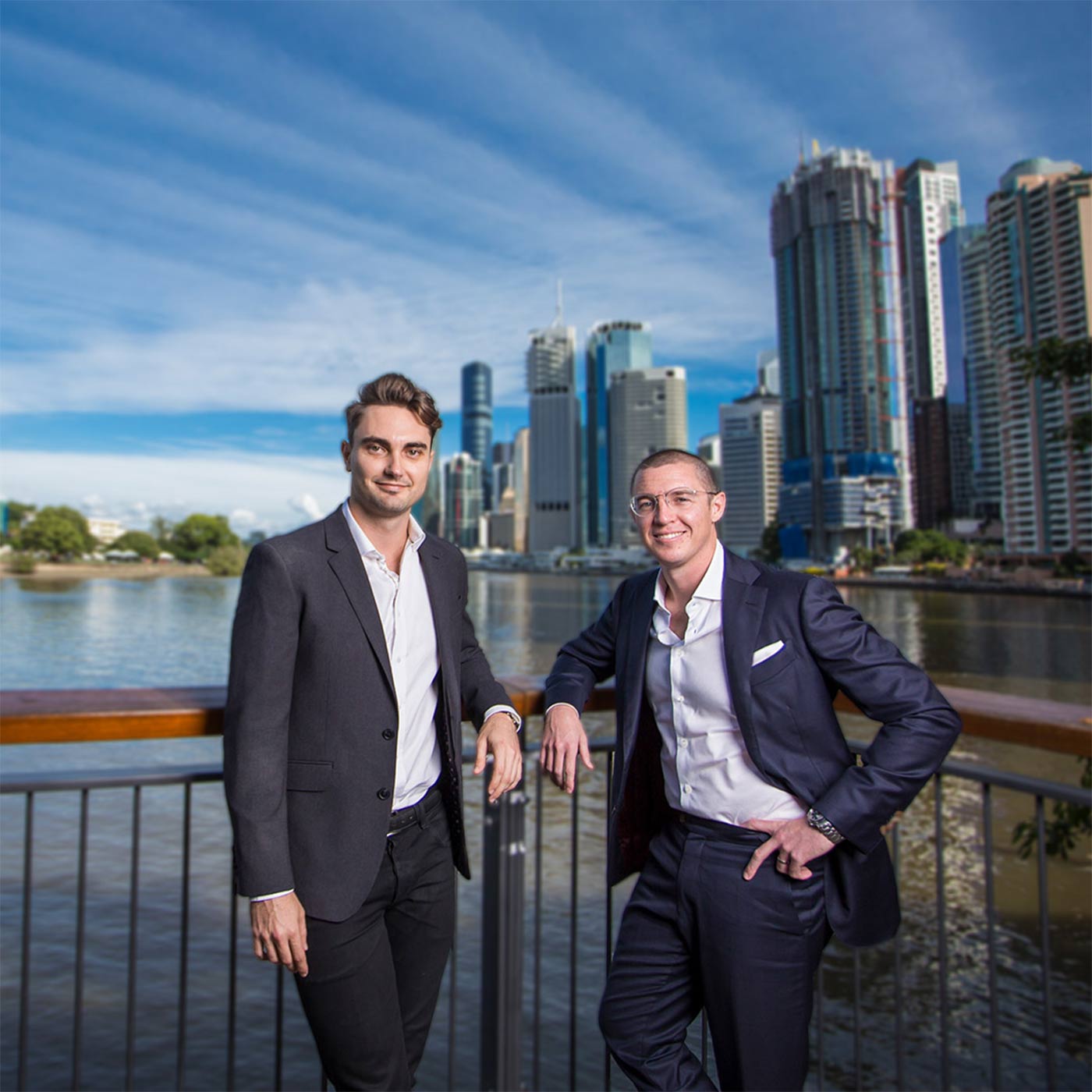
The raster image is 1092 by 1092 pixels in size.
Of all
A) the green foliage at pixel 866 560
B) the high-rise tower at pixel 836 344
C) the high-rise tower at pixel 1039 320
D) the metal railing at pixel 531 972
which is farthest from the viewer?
the high-rise tower at pixel 836 344

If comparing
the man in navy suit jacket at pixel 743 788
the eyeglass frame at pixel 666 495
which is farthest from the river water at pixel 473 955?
the eyeglass frame at pixel 666 495

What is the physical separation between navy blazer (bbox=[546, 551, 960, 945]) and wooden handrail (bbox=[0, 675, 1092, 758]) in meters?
0.38

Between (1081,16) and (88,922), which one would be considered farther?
(88,922)

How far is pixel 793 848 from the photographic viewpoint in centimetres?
166

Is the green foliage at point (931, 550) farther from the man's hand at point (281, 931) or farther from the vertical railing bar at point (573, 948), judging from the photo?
the man's hand at point (281, 931)

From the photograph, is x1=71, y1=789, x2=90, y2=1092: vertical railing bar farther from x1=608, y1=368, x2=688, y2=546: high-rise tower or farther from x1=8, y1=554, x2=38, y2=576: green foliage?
x1=608, y1=368, x2=688, y2=546: high-rise tower

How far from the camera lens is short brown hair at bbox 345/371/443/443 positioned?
1.84 m

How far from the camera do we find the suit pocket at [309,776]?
5.56ft

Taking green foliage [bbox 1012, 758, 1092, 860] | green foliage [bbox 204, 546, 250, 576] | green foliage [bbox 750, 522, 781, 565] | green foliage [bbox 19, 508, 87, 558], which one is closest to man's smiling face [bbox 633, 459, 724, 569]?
green foliage [bbox 1012, 758, 1092, 860]

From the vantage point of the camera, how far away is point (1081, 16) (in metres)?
4.44

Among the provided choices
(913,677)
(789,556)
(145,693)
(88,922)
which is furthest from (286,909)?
(789,556)

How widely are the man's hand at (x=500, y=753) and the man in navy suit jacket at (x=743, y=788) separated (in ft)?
0.26

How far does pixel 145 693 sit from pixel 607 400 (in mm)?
186204

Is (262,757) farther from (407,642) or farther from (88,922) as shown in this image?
(88,922)
